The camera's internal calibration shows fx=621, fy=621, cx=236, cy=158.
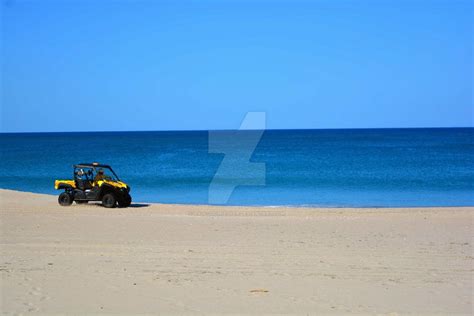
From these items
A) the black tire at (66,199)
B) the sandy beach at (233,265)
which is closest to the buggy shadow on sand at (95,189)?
the black tire at (66,199)

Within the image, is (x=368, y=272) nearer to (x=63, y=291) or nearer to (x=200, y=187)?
(x=63, y=291)

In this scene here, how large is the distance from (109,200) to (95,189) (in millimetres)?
540

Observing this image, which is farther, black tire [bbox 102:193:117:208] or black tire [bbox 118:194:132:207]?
black tire [bbox 118:194:132:207]

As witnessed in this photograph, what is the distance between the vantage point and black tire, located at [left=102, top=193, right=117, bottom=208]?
1862cm

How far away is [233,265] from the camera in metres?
9.85

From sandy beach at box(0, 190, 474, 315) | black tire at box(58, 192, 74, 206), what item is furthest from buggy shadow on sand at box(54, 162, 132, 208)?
sandy beach at box(0, 190, 474, 315)

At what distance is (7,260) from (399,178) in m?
34.3

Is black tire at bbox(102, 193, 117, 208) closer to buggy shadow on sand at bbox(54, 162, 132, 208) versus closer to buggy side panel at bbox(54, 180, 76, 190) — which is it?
buggy shadow on sand at bbox(54, 162, 132, 208)

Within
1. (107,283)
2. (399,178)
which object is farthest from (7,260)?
(399,178)

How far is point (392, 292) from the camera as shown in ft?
27.0

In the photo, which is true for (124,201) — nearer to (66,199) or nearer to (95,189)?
(95,189)

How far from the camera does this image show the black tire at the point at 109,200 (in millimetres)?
18619

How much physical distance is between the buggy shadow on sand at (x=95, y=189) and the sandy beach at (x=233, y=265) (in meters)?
2.19

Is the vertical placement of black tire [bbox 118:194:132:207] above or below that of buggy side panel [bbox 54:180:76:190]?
below
